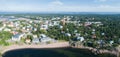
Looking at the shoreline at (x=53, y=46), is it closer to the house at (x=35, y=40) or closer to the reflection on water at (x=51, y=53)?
the reflection on water at (x=51, y=53)

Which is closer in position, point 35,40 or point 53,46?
point 53,46

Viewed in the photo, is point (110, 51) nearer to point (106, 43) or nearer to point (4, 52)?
point (106, 43)

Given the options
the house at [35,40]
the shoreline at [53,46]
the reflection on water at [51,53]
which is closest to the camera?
the reflection on water at [51,53]

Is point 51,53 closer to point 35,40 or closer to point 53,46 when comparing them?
point 53,46

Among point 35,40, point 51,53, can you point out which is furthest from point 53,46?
point 35,40

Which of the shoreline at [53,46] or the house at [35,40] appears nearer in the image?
the shoreline at [53,46]

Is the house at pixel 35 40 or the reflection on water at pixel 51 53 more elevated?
the house at pixel 35 40

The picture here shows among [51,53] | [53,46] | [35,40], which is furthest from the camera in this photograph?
[35,40]

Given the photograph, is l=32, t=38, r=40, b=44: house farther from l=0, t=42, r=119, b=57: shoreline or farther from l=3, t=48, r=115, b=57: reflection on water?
l=3, t=48, r=115, b=57: reflection on water

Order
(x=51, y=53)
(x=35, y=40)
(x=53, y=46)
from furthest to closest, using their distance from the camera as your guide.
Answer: (x=35, y=40), (x=53, y=46), (x=51, y=53)

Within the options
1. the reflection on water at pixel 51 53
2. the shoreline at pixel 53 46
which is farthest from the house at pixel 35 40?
the reflection on water at pixel 51 53

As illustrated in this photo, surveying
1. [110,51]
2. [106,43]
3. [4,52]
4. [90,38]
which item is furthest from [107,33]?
[4,52]

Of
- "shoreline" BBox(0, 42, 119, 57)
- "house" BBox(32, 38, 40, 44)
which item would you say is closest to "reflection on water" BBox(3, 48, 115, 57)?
"shoreline" BBox(0, 42, 119, 57)
